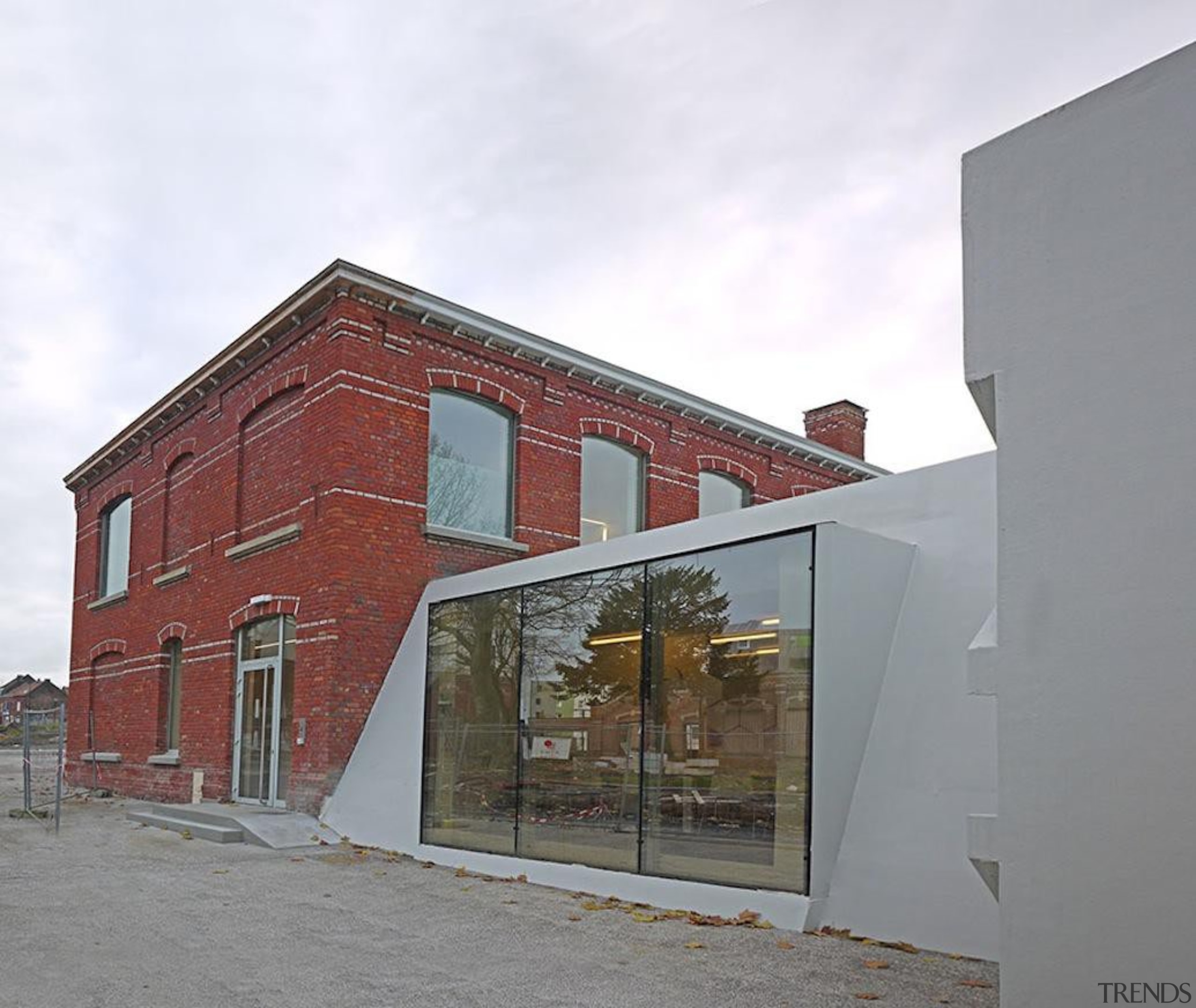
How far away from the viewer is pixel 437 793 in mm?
12031

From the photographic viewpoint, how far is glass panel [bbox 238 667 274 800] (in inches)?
603

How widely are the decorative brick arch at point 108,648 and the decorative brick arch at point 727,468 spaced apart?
11.2 m

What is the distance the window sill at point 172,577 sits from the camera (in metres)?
18.2

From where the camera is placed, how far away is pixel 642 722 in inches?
373

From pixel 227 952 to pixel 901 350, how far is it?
14734 millimetres

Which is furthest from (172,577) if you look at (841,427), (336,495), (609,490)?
(841,427)

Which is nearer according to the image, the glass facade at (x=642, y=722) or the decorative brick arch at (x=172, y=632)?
the glass facade at (x=642, y=722)

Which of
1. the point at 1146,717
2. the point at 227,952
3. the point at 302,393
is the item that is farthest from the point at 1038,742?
the point at 302,393

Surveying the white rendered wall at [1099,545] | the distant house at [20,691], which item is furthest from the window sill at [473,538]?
the distant house at [20,691]

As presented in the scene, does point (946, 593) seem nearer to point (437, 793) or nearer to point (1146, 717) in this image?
point (1146, 717)

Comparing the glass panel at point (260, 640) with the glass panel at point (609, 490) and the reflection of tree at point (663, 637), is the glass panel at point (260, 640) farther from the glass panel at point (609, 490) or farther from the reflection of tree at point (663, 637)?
the reflection of tree at point (663, 637)

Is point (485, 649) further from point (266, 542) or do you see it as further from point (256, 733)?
point (256, 733)

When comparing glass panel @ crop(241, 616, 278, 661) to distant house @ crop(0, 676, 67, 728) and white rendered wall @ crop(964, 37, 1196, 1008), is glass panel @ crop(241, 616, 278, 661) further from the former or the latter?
distant house @ crop(0, 676, 67, 728)

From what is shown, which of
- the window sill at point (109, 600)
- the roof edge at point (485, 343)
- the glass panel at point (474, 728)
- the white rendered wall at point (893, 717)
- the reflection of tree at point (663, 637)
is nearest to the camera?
the white rendered wall at point (893, 717)
